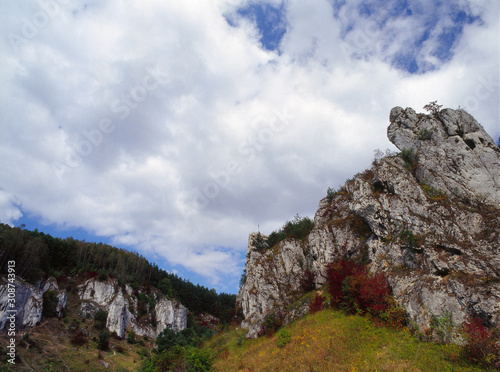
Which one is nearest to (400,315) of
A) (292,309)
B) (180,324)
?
(292,309)

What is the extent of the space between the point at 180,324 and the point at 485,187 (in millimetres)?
100420

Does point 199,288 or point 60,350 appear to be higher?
point 199,288

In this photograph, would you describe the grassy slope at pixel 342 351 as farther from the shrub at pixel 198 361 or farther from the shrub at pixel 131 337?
the shrub at pixel 131 337

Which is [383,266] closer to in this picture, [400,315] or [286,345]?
[400,315]

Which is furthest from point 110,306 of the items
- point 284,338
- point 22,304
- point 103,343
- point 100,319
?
point 284,338

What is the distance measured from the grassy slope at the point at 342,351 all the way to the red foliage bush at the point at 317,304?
1.13 metres

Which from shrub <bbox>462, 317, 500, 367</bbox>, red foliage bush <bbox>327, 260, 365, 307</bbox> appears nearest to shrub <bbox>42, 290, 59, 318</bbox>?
red foliage bush <bbox>327, 260, 365, 307</bbox>

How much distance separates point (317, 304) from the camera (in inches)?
1116

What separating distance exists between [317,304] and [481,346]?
51.7 feet

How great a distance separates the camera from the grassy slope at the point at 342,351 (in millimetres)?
15469

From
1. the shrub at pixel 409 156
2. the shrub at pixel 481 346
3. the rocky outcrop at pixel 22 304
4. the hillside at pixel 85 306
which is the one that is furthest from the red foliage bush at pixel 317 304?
the rocky outcrop at pixel 22 304

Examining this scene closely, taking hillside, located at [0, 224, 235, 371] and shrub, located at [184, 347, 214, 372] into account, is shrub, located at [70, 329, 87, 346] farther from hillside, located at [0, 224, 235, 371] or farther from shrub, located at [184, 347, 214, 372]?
shrub, located at [184, 347, 214, 372]

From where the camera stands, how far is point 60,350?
47.5 meters

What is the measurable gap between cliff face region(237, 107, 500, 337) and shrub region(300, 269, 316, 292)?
847 mm
